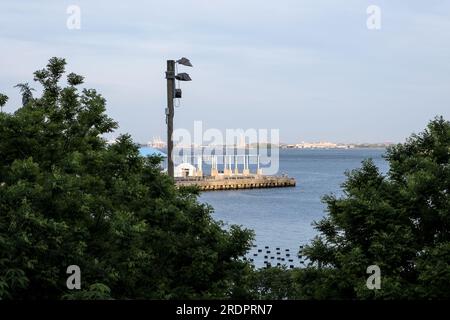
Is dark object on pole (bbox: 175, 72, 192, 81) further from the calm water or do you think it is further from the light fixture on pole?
the calm water

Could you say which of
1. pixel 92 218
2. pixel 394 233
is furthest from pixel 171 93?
pixel 394 233

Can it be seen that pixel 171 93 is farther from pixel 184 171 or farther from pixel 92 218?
pixel 184 171

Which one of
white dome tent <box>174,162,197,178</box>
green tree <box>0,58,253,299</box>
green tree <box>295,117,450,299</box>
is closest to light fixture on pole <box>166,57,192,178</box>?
green tree <box>0,58,253,299</box>

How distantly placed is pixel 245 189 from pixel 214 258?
424 ft

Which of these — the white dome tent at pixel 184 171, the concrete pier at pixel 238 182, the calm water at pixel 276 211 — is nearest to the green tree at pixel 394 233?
the calm water at pixel 276 211

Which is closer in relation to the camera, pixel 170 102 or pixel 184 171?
pixel 170 102

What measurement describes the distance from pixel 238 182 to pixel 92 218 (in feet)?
432

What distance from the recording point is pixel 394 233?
15.8 metres

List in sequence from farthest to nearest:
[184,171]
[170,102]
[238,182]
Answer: [238,182] → [184,171] → [170,102]

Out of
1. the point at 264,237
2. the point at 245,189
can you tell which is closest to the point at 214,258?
the point at 264,237

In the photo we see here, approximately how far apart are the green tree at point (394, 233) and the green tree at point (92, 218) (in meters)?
2.43

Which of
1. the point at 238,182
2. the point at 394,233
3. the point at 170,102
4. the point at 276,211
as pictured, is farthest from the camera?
the point at 238,182

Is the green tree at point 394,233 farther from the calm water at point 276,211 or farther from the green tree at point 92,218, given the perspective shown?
the calm water at point 276,211
